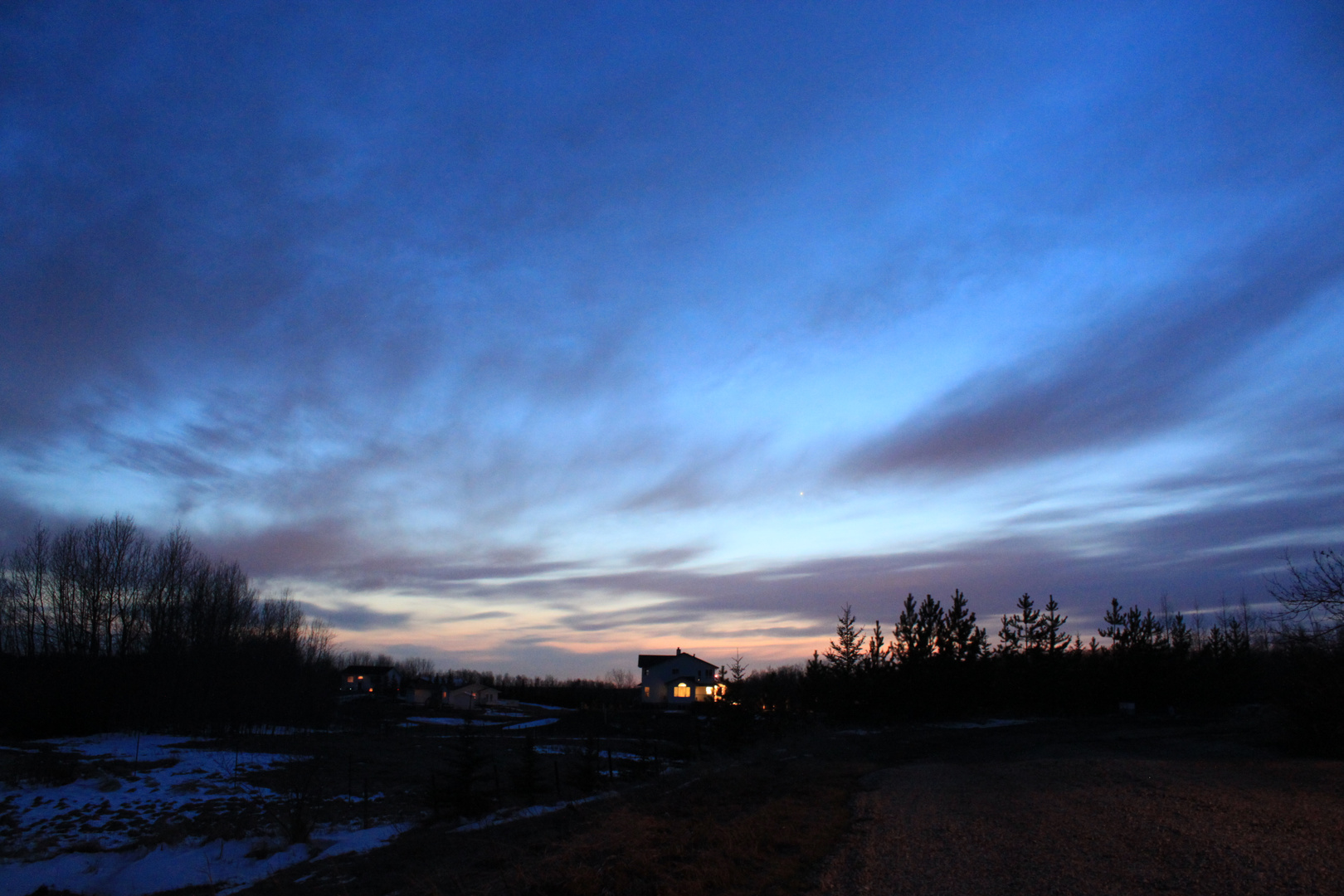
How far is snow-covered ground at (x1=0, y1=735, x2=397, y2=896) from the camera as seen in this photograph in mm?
18516

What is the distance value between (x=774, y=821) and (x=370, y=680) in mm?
144973

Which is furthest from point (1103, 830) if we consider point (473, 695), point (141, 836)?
point (473, 695)

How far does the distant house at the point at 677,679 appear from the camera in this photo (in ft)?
297

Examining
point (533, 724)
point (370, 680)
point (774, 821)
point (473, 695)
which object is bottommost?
point (473, 695)

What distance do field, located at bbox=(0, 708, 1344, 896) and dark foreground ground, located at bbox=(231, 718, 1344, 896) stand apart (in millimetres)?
62

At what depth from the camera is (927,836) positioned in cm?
1180

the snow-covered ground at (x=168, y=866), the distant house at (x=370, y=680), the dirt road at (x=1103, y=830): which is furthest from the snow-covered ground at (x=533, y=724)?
the distant house at (x=370, y=680)

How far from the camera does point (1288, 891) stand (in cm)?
784

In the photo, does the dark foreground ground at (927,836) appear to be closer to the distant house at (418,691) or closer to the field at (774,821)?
the field at (774,821)

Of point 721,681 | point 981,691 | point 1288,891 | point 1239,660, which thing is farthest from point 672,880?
point 1239,660

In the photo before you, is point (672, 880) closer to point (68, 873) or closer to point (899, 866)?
point (899, 866)

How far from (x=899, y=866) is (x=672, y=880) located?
3027 millimetres

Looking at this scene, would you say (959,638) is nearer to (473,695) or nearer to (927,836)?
(927,836)

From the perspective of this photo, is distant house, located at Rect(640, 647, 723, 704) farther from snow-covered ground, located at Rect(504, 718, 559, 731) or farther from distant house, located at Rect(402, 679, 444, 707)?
distant house, located at Rect(402, 679, 444, 707)
